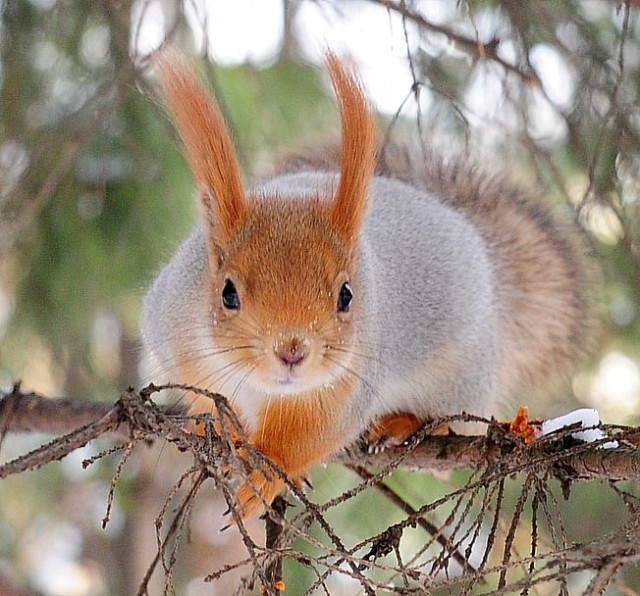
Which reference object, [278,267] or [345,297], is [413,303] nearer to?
[345,297]

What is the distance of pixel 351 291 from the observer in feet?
4.99

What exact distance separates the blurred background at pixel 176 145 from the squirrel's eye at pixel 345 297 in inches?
9.9

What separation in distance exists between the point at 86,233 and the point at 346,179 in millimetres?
839

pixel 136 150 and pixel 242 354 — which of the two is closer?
pixel 242 354

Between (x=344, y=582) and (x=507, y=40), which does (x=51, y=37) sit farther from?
(x=344, y=582)

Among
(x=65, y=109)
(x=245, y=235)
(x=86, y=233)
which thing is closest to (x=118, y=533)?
(x=86, y=233)

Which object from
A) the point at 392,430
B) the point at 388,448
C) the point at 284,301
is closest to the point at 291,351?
the point at 284,301

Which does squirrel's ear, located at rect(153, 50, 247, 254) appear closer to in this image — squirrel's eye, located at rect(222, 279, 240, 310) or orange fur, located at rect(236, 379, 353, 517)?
squirrel's eye, located at rect(222, 279, 240, 310)

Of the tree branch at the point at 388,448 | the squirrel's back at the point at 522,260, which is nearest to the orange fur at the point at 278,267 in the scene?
the tree branch at the point at 388,448

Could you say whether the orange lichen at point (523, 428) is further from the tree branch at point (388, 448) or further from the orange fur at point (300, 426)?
the orange fur at point (300, 426)

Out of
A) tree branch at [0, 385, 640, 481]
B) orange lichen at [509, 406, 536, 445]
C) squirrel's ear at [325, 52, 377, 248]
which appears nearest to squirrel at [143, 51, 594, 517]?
squirrel's ear at [325, 52, 377, 248]

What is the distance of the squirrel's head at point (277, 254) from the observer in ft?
4.48

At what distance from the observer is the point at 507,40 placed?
1.76m

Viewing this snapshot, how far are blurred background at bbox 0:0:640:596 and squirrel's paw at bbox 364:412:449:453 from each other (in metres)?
0.29
